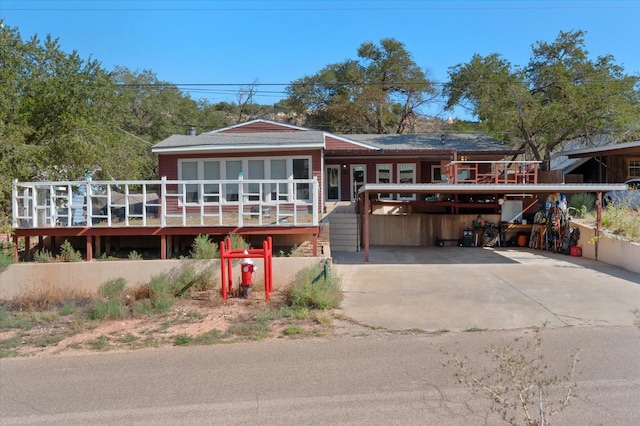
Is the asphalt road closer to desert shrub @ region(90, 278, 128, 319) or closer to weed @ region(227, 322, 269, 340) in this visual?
weed @ region(227, 322, 269, 340)

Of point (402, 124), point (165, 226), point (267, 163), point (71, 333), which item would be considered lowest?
point (71, 333)

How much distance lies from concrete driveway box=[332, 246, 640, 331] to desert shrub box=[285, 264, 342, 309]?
299 mm

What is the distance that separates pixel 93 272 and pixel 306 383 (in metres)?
7.06

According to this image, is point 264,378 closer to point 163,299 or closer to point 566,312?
point 163,299

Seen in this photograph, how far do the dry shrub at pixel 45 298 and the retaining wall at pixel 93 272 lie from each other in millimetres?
85

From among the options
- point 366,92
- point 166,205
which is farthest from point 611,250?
point 366,92

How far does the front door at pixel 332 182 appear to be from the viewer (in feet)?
69.5

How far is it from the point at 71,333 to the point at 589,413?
690cm

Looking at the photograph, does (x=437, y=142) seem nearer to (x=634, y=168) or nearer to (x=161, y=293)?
(x=634, y=168)

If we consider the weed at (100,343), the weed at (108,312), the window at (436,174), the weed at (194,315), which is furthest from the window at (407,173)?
the weed at (100,343)

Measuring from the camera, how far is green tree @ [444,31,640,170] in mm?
22438

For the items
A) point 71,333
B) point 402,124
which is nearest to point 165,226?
point 71,333

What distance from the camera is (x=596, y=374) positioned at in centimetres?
469

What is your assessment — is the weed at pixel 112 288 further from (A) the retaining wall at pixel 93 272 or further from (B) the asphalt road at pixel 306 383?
(B) the asphalt road at pixel 306 383
